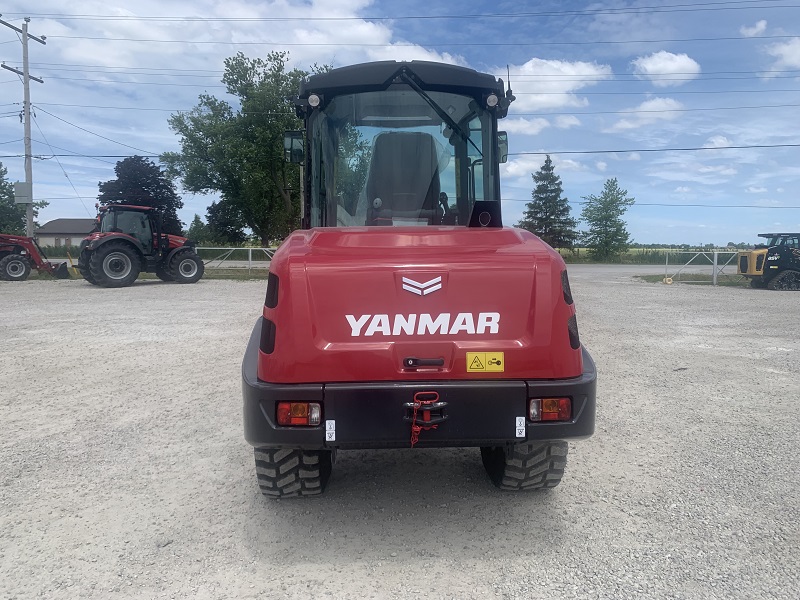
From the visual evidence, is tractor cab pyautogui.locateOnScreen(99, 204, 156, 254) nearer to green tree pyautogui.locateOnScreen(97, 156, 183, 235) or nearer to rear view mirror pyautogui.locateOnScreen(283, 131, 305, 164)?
rear view mirror pyautogui.locateOnScreen(283, 131, 305, 164)

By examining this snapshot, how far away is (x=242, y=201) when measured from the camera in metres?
42.7

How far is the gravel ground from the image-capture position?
281cm

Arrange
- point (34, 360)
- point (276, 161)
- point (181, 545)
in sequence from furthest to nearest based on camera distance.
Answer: point (276, 161) → point (34, 360) → point (181, 545)

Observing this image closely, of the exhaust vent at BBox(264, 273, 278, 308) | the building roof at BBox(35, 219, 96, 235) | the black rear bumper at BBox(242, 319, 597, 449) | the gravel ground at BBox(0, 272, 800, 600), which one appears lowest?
the gravel ground at BBox(0, 272, 800, 600)

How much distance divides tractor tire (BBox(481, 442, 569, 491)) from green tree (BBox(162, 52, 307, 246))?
113 feet

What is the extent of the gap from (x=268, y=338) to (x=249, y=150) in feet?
→ 124

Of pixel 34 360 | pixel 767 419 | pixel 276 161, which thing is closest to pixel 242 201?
pixel 276 161

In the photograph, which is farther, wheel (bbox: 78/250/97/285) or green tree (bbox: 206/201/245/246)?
green tree (bbox: 206/201/245/246)

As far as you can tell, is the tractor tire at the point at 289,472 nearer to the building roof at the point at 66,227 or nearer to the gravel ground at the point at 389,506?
the gravel ground at the point at 389,506

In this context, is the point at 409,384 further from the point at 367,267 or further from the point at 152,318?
the point at 152,318

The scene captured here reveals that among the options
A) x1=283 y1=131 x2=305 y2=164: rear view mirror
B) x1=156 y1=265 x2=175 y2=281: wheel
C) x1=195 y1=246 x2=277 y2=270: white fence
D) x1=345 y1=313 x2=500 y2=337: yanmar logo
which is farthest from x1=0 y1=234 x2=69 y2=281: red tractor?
x1=345 y1=313 x2=500 y2=337: yanmar logo

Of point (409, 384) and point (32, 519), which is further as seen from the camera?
point (32, 519)

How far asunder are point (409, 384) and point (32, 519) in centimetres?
225

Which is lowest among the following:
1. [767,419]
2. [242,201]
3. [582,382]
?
[767,419]
